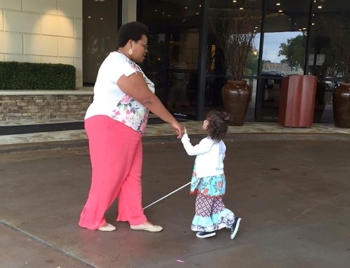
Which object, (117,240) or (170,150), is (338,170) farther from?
(117,240)

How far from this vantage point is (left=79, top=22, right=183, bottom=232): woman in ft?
11.4

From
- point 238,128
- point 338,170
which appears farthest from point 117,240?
point 238,128

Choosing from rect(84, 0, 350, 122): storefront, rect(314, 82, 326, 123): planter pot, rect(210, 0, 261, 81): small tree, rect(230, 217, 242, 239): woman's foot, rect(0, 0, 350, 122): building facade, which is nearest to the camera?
rect(230, 217, 242, 239): woman's foot

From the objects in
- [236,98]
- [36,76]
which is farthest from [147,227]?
[236,98]

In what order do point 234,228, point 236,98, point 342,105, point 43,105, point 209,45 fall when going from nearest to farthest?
point 234,228
point 43,105
point 236,98
point 342,105
point 209,45

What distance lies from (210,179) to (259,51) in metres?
7.98

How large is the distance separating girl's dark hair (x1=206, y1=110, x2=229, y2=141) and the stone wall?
233 inches

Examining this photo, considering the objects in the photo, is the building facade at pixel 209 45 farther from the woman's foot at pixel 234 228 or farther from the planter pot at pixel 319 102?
the woman's foot at pixel 234 228

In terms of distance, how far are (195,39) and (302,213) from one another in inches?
283

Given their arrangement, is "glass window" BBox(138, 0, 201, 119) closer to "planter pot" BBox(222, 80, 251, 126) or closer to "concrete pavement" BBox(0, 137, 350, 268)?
"planter pot" BBox(222, 80, 251, 126)

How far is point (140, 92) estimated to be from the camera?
346 cm

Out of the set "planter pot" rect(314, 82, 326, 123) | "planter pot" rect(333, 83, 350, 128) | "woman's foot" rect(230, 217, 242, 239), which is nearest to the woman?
"woman's foot" rect(230, 217, 242, 239)

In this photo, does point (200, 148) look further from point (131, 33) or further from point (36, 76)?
point (36, 76)

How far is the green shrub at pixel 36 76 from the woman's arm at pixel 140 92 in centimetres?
591
